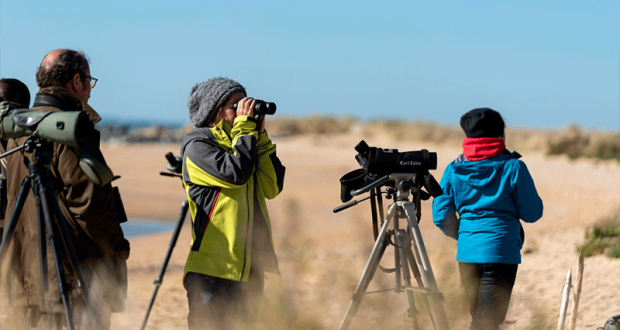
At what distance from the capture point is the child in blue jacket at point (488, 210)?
337 cm

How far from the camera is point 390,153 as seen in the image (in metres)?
3.08

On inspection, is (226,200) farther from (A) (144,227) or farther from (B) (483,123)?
(A) (144,227)

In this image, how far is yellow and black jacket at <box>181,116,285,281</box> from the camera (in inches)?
116

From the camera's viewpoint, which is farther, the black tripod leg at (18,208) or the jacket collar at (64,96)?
the jacket collar at (64,96)

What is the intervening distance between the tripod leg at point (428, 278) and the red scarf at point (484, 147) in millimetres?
568

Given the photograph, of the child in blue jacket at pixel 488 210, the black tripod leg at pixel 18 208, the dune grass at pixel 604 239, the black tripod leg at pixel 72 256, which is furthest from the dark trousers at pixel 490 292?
the dune grass at pixel 604 239

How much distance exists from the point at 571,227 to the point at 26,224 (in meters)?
8.17

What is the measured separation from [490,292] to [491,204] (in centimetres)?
43

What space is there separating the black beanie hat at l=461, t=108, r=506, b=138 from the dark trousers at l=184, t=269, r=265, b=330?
133 centimetres

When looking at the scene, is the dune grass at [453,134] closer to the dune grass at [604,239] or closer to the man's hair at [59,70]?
the dune grass at [604,239]

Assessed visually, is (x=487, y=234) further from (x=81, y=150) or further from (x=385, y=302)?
(x=81, y=150)

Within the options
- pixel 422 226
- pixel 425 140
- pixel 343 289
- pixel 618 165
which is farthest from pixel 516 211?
pixel 425 140

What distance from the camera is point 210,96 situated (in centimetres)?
315

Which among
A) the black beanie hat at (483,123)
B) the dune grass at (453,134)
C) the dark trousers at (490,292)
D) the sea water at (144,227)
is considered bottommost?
the dune grass at (453,134)
